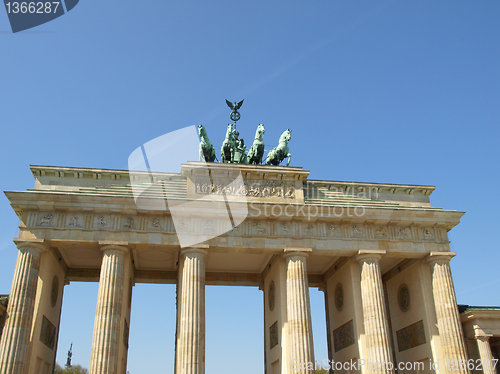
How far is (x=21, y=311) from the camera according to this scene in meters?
22.8

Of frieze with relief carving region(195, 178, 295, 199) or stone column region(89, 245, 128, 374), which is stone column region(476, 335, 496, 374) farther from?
stone column region(89, 245, 128, 374)

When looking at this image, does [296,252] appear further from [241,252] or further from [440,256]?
[440,256]

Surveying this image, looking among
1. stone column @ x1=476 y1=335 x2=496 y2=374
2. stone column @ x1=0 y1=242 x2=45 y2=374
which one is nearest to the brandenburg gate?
stone column @ x1=0 y1=242 x2=45 y2=374

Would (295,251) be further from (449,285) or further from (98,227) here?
(98,227)

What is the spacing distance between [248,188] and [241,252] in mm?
3847

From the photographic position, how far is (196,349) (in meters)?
23.3

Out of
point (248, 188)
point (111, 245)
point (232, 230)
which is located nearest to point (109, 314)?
point (111, 245)

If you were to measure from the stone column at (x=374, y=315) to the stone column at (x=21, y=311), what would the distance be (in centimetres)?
1742

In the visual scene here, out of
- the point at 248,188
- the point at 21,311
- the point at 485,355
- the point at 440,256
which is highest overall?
the point at 248,188

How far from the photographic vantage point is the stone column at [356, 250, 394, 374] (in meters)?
24.8

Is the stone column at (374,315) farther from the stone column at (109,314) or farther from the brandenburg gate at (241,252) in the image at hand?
the stone column at (109,314)

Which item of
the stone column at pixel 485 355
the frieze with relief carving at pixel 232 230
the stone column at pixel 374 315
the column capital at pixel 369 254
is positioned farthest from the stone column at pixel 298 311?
the stone column at pixel 485 355

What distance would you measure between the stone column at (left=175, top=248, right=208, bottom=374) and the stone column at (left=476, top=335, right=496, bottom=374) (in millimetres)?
15793

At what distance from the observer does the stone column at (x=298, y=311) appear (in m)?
24.3
